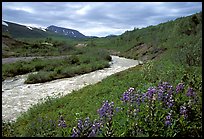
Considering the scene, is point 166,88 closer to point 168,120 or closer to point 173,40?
point 168,120

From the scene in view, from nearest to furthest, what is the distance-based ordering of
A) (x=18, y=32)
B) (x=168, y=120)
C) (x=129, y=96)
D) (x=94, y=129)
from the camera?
(x=94, y=129) → (x=168, y=120) → (x=129, y=96) → (x=18, y=32)

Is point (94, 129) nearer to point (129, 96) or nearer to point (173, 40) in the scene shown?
point (129, 96)

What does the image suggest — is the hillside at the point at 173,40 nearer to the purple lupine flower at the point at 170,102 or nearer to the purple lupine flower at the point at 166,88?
the purple lupine flower at the point at 166,88

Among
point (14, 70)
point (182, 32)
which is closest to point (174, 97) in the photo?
point (14, 70)

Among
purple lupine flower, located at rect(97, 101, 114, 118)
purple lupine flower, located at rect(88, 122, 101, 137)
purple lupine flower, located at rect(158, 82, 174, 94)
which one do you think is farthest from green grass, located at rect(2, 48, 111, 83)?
purple lupine flower, located at rect(88, 122, 101, 137)

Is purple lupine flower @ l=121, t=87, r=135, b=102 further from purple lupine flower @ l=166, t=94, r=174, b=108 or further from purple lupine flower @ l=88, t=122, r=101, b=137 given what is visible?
purple lupine flower @ l=88, t=122, r=101, b=137

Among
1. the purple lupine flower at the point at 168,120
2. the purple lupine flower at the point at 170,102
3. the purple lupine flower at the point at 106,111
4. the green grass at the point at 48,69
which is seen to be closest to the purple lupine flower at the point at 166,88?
the purple lupine flower at the point at 170,102

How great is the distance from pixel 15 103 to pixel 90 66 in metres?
11.1

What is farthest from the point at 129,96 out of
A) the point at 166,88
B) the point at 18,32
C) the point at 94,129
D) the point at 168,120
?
the point at 18,32

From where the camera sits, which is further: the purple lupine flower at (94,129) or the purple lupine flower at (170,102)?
the purple lupine flower at (170,102)

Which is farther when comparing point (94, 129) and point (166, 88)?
point (166, 88)

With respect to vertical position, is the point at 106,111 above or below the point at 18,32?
below

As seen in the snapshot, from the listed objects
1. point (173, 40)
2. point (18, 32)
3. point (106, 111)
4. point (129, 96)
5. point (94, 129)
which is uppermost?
point (18, 32)

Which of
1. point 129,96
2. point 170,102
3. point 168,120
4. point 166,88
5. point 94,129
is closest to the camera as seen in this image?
point 94,129
